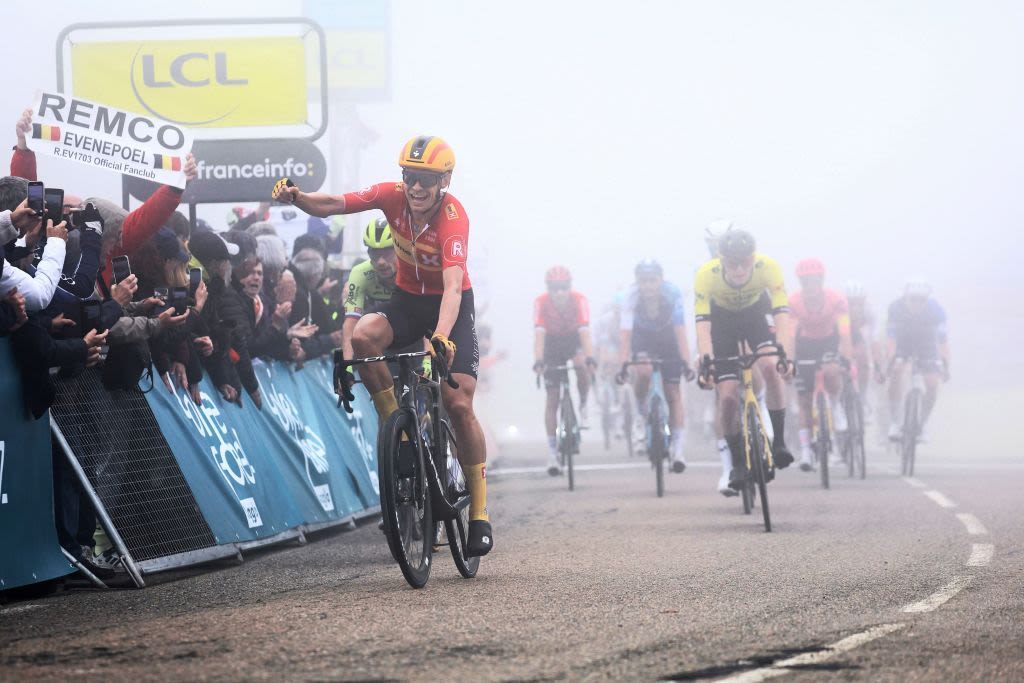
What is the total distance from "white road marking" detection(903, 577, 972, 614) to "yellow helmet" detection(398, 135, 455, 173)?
10.1 feet

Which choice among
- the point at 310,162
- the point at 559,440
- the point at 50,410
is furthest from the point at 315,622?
the point at 559,440

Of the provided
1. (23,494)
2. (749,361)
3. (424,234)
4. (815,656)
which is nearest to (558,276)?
(749,361)

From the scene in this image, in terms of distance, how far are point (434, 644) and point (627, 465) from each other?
1555 cm

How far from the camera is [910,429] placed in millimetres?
18672

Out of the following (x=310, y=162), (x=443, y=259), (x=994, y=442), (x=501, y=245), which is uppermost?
(x=501, y=245)

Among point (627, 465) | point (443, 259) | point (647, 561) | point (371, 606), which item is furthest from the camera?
point (627, 465)

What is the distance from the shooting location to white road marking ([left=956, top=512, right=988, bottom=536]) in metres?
10.6

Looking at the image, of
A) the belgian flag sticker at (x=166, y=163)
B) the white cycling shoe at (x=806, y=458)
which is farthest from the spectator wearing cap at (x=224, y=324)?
the white cycling shoe at (x=806, y=458)

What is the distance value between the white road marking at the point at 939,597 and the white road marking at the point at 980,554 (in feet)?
2.53

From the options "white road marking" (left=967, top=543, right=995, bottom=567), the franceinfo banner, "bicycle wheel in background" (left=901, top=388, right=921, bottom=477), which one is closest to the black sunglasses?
the franceinfo banner

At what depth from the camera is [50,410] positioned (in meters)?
7.77

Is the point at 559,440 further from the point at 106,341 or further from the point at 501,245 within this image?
the point at 501,245

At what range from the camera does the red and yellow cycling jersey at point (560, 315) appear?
18.0m

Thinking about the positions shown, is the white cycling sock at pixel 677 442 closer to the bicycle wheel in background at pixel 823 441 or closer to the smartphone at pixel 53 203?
the bicycle wheel in background at pixel 823 441
